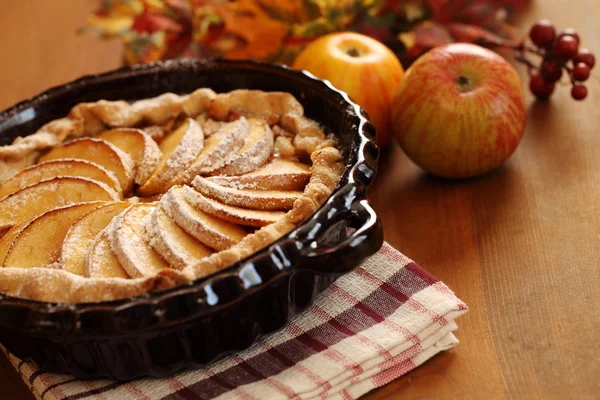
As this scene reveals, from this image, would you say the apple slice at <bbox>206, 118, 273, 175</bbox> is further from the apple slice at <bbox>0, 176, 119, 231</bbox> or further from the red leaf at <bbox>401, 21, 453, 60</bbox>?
the red leaf at <bbox>401, 21, 453, 60</bbox>

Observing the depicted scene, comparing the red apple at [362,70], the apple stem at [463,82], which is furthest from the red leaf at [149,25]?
the apple stem at [463,82]

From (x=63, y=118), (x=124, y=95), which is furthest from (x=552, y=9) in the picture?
(x=63, y=118)

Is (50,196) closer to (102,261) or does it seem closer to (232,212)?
(102,261)

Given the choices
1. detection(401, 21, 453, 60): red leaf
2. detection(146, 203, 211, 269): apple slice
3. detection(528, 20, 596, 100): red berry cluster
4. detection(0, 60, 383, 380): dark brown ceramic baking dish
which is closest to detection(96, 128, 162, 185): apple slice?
detection(146, 203, 211, 269): apple slice

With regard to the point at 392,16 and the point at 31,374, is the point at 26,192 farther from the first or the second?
the point at 392,16

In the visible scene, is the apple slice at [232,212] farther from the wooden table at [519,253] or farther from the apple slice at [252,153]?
the wooden table at [519,253]

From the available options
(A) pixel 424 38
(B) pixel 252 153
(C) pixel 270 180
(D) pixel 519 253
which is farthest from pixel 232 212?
(A) pixel 424 38

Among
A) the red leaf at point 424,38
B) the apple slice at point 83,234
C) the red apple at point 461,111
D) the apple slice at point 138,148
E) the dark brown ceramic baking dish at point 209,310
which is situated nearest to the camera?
the dark brown ceramic baking dish at point 209,310
